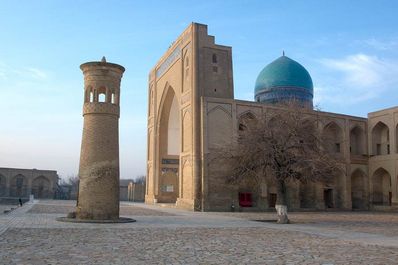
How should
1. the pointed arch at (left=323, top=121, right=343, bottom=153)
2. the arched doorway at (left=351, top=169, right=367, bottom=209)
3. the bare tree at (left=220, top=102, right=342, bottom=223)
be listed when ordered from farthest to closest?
the arched doorway at (left=351, top=169, right=367, bottom=209) → the pointed arch at (left=323, top=121, right=343, bottom=153) → the bare tree at (left=220, top=102, right=342, bottom=223)

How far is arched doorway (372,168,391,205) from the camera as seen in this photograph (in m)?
31.4

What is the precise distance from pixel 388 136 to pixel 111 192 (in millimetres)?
23185

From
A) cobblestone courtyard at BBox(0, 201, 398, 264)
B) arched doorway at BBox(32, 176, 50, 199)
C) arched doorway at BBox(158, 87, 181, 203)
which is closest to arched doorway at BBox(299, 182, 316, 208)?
arched doorway at BBox(158, 87, 181, 203)

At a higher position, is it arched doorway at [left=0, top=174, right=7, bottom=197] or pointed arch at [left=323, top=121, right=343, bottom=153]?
pointed arch at [left=323, top=121, right=343, bottom=153]

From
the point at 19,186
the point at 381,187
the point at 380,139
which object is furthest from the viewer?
the point at 19,186

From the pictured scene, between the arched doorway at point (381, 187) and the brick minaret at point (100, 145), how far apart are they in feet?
74.1

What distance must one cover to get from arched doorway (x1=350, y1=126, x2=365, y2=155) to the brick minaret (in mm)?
Result: 21517

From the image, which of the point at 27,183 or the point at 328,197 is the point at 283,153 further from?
the point at 27,183

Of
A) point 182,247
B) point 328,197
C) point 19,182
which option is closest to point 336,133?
point 328,197

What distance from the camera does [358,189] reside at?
31.4 meters

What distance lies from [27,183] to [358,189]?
3480cm

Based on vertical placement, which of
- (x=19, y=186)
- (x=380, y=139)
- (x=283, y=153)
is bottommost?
(x=19, y=186)

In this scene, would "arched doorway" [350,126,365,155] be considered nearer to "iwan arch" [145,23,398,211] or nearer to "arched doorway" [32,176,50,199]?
"iwan arch" [145,23,398,211]

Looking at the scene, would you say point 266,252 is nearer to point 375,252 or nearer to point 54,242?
point 375,252
